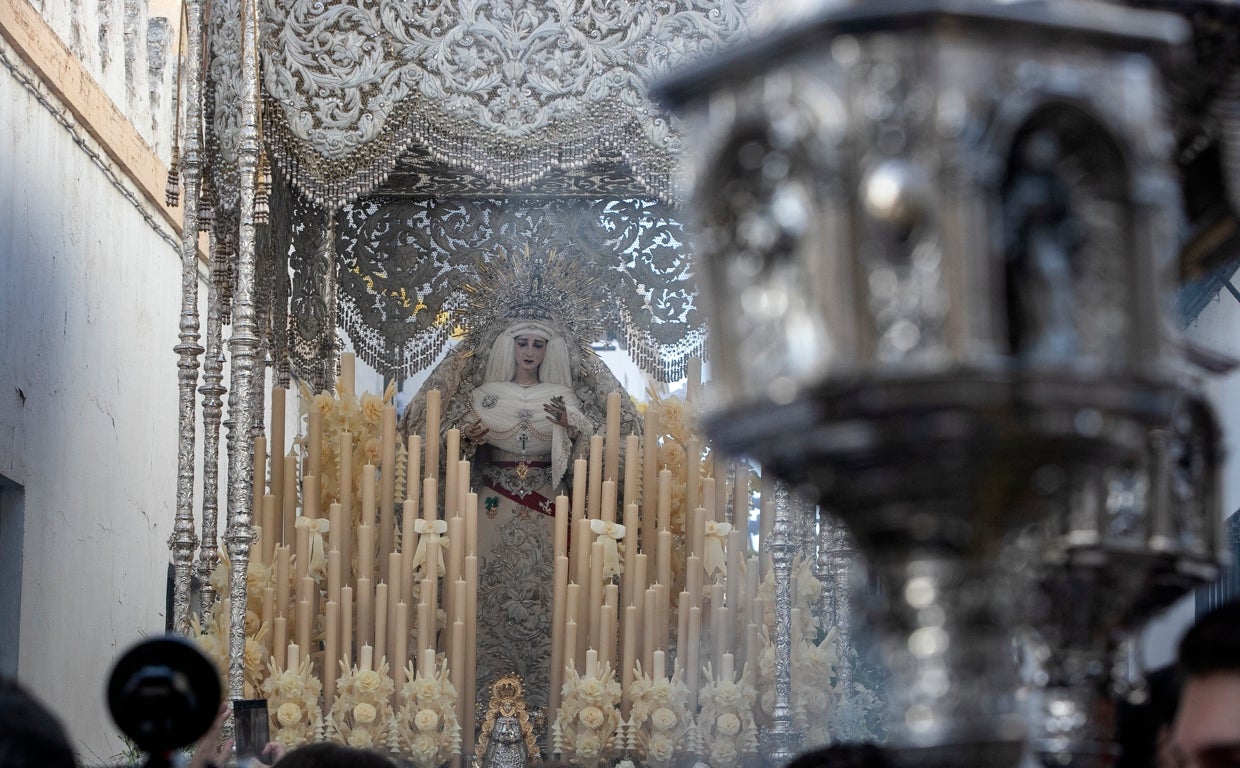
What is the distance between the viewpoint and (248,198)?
437 centimetres

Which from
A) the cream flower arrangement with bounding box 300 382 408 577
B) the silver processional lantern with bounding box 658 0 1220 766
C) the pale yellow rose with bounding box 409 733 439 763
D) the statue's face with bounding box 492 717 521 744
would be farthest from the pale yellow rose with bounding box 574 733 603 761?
the silver processional lantern with bounding box 658 0 1220 766

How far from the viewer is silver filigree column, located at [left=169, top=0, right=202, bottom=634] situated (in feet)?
14.1

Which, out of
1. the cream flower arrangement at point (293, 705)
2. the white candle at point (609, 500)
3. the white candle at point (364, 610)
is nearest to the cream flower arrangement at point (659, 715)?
the white candle at point (609, 500)

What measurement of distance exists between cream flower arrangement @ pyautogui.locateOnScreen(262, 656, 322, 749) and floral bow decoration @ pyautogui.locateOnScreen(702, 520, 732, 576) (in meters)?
1.12

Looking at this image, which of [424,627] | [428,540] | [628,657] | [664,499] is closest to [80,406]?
[428,540]

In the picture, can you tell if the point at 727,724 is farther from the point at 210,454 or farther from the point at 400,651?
the point at 210,454

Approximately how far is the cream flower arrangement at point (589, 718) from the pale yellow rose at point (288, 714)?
674 mm

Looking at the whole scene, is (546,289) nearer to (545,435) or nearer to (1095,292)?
(545,435)

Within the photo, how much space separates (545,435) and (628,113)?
40.3 inches

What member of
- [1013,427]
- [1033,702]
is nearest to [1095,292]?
[1013,427]

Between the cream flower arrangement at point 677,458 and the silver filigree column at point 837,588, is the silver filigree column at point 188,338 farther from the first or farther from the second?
the silver filigree column at point 837,588

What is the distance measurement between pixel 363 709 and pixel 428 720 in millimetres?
164

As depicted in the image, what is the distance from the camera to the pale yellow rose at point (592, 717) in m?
4.23

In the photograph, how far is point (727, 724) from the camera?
4.25m
